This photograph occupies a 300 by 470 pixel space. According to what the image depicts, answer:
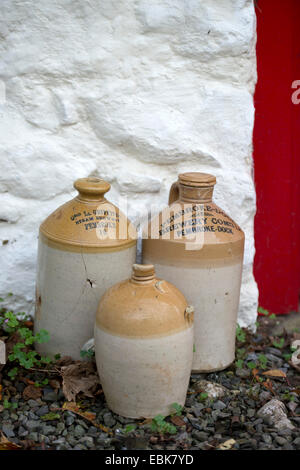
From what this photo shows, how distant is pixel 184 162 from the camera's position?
10.1ft

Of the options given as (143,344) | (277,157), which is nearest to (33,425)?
(143,344)

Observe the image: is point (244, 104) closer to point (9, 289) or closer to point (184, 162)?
point (184, 162)

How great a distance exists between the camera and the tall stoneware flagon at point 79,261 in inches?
101

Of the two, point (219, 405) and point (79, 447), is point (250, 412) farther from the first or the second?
point (79, 447)

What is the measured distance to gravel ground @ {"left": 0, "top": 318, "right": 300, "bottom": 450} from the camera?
2328 mm

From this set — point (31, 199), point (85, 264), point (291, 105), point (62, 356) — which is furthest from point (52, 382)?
point (291, 105)

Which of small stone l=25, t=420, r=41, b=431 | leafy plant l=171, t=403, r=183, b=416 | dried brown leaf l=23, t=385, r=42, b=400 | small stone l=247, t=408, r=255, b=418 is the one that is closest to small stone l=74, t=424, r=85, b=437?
small stone l=25, t=420, r=41, b=431

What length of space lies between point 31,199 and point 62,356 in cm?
78

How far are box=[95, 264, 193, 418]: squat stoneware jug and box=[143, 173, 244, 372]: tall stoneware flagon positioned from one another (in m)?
0.22

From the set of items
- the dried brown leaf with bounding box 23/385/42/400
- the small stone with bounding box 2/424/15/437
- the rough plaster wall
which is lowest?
the small stone with bounding box 2/424/15/437

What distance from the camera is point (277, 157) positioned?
3324mm

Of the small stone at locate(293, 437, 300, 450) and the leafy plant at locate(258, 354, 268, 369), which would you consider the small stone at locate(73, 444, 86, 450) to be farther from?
the leafy plant at locate(258, 354, 268, 369)

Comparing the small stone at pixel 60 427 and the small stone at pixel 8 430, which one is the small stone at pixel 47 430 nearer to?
the small stone at pixel 60 427

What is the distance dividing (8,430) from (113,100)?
1.57m
